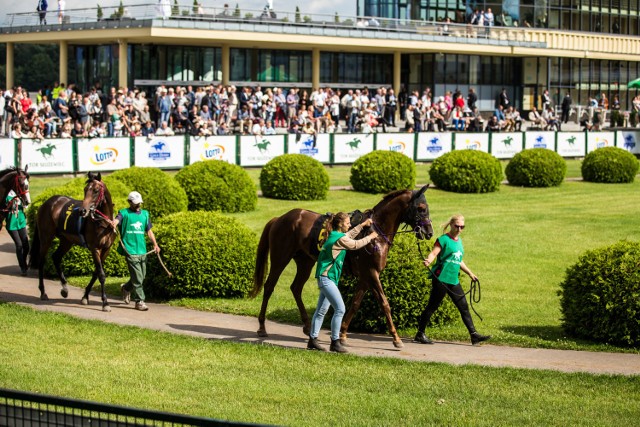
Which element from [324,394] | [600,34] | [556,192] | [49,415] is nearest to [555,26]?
[600,34]

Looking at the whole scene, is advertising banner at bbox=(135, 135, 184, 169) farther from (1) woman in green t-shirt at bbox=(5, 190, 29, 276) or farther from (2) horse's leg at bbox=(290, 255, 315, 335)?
(2) horse's leg at bbox=(290, 255, 315, 335)

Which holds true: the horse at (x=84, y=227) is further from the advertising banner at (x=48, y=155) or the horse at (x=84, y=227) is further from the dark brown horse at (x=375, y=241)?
the advertising banner at (x=48, y=155)

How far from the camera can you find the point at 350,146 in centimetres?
3712

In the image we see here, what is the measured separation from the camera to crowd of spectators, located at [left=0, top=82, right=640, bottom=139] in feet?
114

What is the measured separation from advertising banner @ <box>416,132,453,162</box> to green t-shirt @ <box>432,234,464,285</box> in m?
26.2

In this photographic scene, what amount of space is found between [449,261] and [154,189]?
1263 centimetres

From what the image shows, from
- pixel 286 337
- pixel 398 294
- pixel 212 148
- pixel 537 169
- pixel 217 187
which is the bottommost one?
pixel 286 337

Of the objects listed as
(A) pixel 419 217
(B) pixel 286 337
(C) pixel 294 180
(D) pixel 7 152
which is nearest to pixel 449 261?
(A) pixel 419 217

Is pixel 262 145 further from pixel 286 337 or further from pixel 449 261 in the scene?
pixel 449 261

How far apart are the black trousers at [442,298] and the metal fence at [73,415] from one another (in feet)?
25.1

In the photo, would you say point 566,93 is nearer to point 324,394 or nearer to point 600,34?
point 600,34

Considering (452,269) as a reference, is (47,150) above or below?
above

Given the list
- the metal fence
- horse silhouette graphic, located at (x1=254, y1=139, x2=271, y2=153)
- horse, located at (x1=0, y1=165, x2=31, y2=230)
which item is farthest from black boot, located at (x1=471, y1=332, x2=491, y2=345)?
horse silhouette graphic, located at (x1=254, y1=139, x2=271, y2=153)

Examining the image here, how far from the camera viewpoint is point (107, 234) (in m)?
15.1
